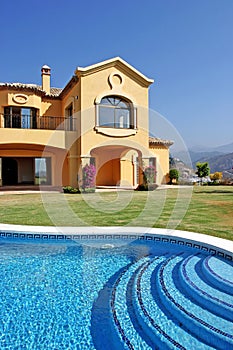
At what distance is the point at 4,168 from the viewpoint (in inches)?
1234

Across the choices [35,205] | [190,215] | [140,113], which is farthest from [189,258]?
[140,113]

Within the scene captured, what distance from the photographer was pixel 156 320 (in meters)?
5.05

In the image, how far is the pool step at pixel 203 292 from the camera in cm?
507

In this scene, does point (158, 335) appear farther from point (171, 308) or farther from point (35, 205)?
point (35, 205)

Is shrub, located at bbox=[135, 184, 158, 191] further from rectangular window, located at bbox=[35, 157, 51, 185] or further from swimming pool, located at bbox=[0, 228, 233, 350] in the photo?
swimming pool, located at bbox=[0, 228, 233, 350]

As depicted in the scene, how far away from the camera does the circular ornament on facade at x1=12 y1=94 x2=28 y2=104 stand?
25734mm

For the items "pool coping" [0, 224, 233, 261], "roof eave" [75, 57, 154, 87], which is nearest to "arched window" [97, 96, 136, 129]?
"roof eave" [75, 57, 154, 87]

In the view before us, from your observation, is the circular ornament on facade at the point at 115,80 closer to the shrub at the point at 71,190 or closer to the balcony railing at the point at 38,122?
the balcony railing at the point at 38,122

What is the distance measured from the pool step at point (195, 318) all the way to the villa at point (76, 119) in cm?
1887

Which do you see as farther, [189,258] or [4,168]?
[4,168]

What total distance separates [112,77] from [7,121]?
411 inches

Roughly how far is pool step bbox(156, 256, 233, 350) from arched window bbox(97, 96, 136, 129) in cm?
2045

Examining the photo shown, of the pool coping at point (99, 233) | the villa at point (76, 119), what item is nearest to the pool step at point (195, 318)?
the pool coping at point (99, 233)

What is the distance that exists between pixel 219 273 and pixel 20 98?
955 inches
